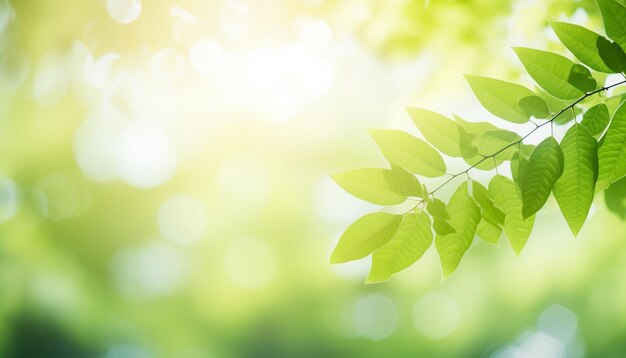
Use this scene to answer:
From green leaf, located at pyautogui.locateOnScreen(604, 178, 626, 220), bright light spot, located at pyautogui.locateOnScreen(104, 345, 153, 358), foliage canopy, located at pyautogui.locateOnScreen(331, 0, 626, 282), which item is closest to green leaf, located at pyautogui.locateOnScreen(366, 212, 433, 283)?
foliage canopy, located at pyautogui.locateOnScreen(331, 0, 626, 282)

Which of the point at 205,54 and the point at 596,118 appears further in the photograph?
the point at 205,54

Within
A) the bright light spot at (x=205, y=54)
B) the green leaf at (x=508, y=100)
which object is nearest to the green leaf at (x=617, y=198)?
the green leaf at (x=508, y=100)

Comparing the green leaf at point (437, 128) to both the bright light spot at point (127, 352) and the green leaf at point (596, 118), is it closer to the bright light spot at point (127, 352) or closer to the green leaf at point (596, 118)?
the green leaf at point (596, 118)

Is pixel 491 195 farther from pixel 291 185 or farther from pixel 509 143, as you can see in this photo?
pixel 291 185

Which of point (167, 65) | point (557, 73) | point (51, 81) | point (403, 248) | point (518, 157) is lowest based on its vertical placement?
point (403, 248)

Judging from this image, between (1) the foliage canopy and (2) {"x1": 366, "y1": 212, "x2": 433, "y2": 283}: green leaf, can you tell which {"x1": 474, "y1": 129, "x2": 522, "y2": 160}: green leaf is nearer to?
(1) the foliage canopy

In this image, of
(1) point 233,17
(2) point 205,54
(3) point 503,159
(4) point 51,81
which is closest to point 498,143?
(3) point 503,159

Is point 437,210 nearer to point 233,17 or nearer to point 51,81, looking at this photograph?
point 233,17

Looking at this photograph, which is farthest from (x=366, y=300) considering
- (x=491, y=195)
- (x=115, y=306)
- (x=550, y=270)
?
(x=491, y=195)

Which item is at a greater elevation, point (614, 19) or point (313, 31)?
point (313, 31)
